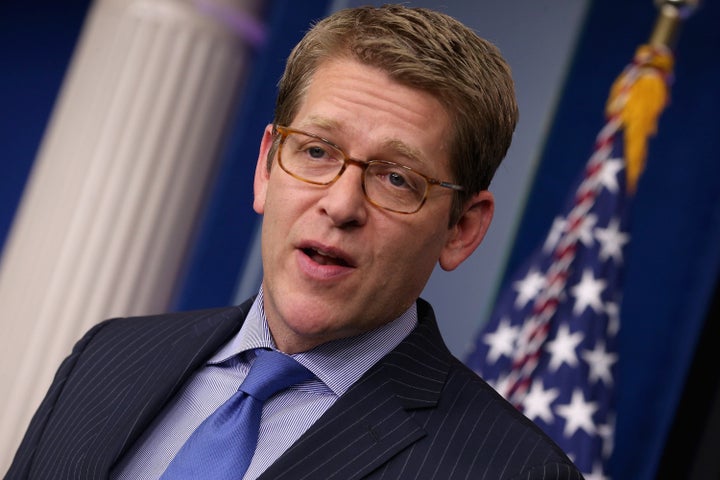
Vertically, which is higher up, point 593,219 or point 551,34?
point 551,34

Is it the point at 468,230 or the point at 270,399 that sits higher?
the point at 468,230

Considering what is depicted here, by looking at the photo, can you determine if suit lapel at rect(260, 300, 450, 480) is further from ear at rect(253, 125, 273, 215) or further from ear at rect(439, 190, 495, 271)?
ear at rect(253, 125, 273, 215)

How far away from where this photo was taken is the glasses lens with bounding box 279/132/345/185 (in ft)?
4.97

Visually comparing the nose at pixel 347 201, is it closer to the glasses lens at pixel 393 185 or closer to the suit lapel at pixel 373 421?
the glasses lens at pixel 393 185

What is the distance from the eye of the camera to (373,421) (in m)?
1.47

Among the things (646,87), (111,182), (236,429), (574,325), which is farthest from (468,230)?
(111,182)

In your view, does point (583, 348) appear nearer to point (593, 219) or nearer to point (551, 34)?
point (593, 219)

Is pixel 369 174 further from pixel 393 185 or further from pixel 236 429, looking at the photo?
pixel 236 429

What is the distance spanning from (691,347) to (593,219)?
66 cm

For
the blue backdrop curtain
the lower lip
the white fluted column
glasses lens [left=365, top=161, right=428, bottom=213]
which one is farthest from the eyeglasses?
the white fluted column

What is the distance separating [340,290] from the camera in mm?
1486

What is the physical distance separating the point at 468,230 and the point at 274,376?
385 millimetres

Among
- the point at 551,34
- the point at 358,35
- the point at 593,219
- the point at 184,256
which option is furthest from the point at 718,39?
the point at 358,35

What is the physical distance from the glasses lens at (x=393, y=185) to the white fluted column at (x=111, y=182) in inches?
105
